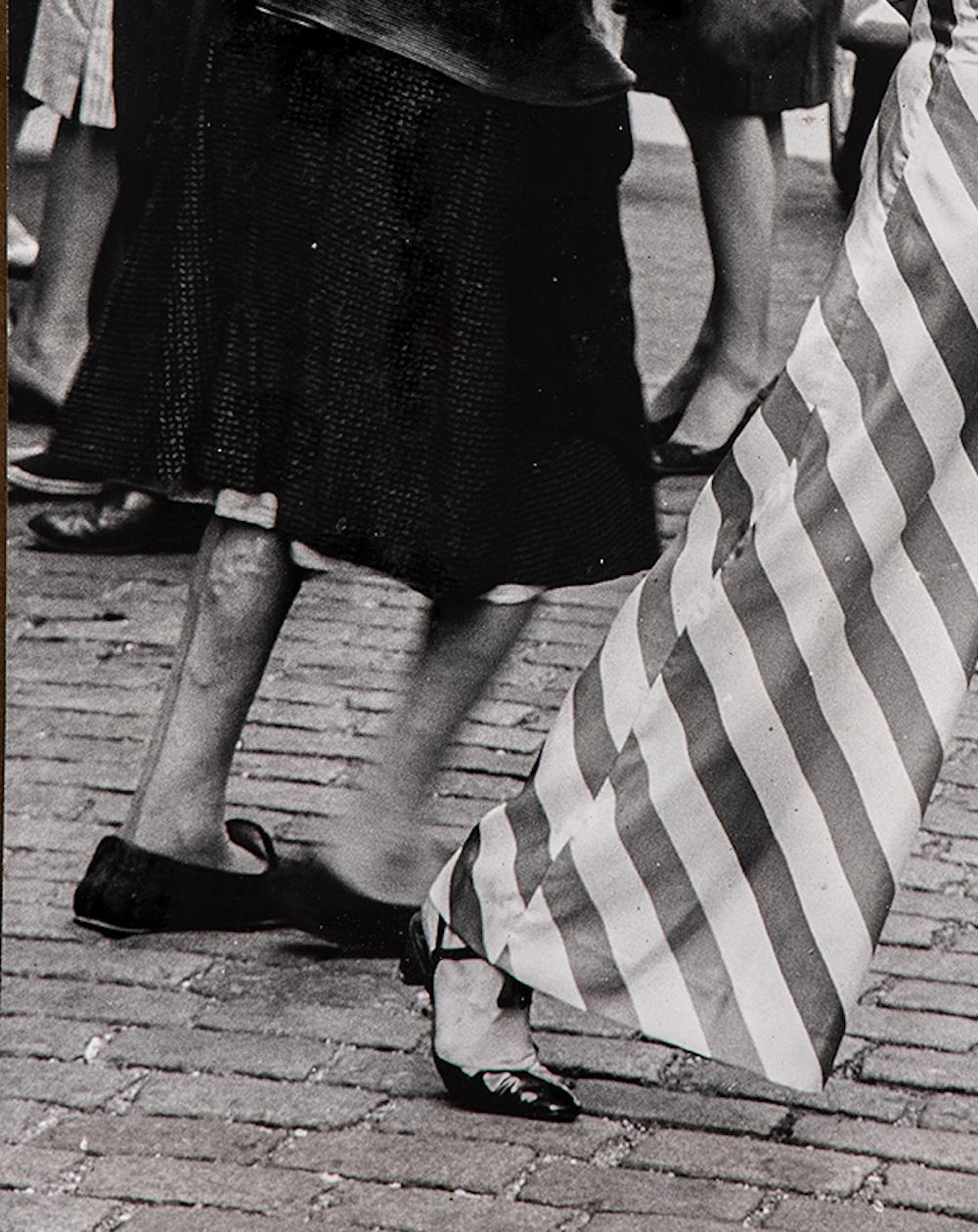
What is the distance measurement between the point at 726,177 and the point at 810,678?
0.77 meters

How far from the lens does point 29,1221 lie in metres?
3.33

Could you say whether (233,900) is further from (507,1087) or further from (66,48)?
(66,48)

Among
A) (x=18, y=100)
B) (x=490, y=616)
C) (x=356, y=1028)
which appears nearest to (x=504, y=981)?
(x=356, y=1028)

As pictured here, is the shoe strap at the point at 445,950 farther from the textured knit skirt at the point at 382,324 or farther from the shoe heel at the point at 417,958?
the textured knit skirt at the point at 382,324

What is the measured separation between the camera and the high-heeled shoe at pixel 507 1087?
352cm

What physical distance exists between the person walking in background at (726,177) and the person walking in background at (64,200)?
2.23 ft

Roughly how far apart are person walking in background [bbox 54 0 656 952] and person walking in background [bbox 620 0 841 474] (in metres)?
0.06

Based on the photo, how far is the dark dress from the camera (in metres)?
3.54

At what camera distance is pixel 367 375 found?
3.63 metres

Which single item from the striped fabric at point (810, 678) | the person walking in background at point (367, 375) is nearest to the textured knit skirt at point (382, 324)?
the person walking in background at point (367, 375)

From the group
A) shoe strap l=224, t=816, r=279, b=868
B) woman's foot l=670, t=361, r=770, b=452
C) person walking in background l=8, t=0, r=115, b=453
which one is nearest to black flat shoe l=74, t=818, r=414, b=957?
shoe strap l=224, t=816, r=279, b=868

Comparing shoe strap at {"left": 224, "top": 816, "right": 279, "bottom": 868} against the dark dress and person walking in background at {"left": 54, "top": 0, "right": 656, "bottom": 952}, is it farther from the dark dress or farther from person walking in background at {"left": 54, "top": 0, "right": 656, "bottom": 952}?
the dark dress

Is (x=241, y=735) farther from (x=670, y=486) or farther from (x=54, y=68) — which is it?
(x=54, y=68)

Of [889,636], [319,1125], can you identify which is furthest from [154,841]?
[889,636]
